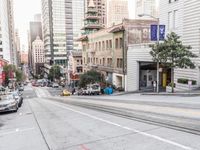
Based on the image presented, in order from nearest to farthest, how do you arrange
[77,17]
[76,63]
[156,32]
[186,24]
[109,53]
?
[156,32], [186,24], [109,53], [76,63], [77,17]

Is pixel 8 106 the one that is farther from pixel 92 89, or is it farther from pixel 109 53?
pixel 109 53

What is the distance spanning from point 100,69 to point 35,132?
45.4 meters

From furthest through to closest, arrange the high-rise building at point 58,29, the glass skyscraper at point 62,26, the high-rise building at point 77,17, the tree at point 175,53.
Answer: the high-rise building at point 77,17
the glass skyscraper at point 62,26
the high-rise building at point 58,29
the tree at point 175,53

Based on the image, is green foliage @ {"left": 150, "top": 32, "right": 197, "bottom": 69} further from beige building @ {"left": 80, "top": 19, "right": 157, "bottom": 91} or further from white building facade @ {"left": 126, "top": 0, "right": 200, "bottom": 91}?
beige building @ {"left": 80, "top": 19, "right": 157, "bottom": 91}

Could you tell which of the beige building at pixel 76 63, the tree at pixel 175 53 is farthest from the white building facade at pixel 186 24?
the beige building at pixel 76 63

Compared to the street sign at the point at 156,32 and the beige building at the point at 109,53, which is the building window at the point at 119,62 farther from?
the street sign at the point at 156,32

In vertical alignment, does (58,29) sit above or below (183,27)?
above

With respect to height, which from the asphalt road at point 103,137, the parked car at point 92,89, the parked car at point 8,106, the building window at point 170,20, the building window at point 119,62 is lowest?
the parked car at point 92,89

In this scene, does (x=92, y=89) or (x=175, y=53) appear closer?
(x=175, y=53)

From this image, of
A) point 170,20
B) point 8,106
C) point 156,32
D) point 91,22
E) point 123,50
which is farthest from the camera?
point 91,22

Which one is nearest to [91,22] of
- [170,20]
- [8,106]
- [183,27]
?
[170,20]

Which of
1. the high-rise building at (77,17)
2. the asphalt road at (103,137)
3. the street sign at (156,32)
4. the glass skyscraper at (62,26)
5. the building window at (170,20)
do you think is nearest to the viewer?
the asphalt road at (103,137)

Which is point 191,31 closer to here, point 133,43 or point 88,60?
point 133,43

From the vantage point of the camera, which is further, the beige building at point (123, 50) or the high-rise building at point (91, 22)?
the high-rise building at point (91, 22)
